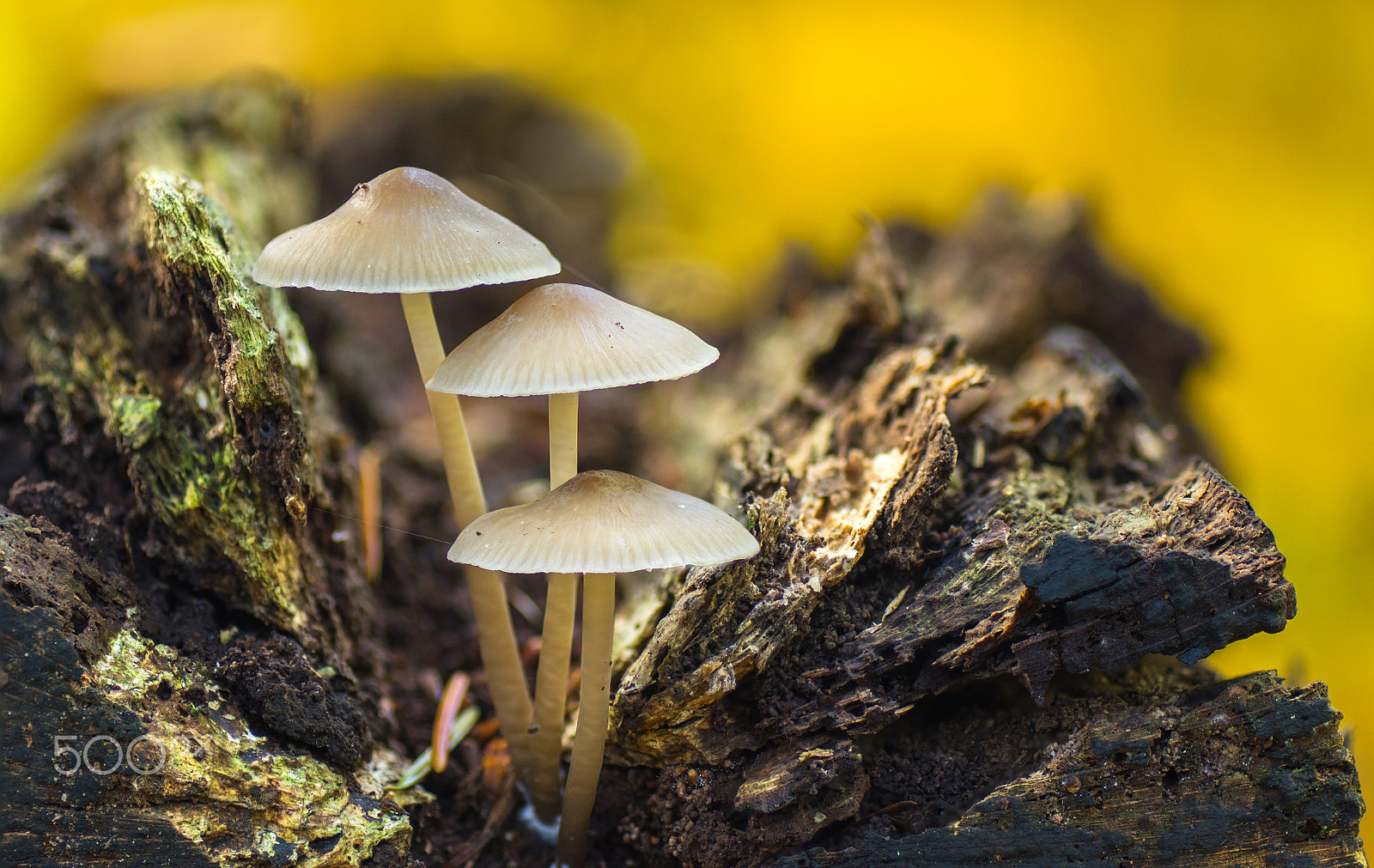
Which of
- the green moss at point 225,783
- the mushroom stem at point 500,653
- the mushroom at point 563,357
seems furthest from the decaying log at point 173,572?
the mushroom at point 563,357

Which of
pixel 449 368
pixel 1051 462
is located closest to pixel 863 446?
pixel 1051 462

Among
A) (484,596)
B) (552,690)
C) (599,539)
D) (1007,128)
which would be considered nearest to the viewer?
(599,539)

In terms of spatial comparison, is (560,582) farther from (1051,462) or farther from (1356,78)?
(1356,78)

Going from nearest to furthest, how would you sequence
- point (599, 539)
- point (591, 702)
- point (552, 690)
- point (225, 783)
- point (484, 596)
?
point (599, 539) → point (225, 783) → point (591, 702) → point (552, 690) → point (484, 596)

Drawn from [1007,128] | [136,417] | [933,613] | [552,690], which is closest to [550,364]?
[552,690]

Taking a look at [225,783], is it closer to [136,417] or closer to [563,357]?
[136,417]

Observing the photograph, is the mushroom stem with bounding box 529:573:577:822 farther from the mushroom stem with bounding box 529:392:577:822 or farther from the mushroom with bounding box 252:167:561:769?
the mushroom with bounding box 252:167:561:769

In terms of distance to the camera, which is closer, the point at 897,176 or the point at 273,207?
the point at 273,207
